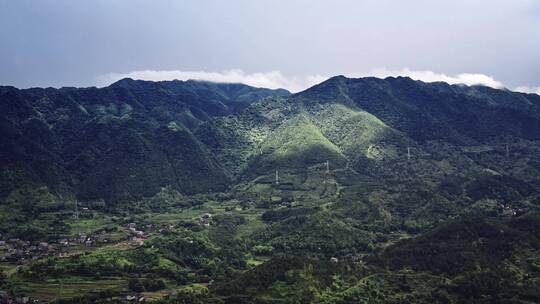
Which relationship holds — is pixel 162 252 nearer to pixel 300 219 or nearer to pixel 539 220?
pixel 300 219

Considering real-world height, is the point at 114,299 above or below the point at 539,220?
below

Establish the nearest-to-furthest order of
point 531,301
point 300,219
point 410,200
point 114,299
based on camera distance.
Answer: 1. point 531,301
2. point 114,299
3. point 300,219
4. point 410,200

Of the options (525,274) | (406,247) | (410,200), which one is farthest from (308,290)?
(410,200)

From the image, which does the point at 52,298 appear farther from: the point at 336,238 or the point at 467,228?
the point at 467,228

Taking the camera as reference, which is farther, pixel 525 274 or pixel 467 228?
pixel 467 228

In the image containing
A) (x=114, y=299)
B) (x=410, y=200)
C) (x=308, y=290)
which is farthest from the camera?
(x=410, y=200)

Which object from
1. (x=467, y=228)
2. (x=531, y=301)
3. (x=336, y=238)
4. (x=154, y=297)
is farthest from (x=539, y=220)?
(x=154, y=297)

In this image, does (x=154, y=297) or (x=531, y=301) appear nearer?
(x=531, y=301)

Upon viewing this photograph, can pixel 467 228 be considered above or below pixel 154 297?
above

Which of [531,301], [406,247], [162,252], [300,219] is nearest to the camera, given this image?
[531,301]
